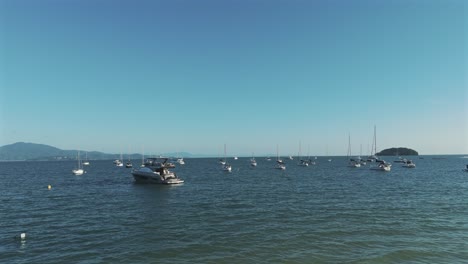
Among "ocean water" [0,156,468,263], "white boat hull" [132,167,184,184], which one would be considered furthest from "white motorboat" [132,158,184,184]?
"ocean water" [0,156,468,263]

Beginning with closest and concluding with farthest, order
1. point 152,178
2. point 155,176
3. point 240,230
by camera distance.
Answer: point 240,230
point 155,176
point 152,178

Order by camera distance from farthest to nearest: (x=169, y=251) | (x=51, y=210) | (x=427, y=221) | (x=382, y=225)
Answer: (x=51, y=210)
(x=427, y=221)
(x=382, y=225)
(x=169, y=251)

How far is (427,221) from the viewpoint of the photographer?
94.7 feet

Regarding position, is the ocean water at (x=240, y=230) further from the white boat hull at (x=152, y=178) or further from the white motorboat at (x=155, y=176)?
the white motorboat at (x=155, y=176)

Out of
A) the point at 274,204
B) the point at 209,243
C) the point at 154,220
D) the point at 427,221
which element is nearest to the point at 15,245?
the point at 154,220

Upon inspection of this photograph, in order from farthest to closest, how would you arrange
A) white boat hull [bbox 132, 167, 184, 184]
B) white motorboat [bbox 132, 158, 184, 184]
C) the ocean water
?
white motorboat [bbox 132, 158, 184, 184]
white boat hull [bbox 132, 167, 184, 184]
the ocean water

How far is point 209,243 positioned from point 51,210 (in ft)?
80.7

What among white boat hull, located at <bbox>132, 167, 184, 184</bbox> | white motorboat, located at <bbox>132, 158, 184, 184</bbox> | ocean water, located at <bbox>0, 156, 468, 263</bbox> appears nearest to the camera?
ocean water, located at <bbox>0, 156, 468, 263</bbox>

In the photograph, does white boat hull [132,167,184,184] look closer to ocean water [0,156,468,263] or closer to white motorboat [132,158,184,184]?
white motorboat [132,158,184,184]

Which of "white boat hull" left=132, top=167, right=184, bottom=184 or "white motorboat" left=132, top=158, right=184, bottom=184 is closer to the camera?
"white boat hull" left=132, top=167, right=184, bottom=184

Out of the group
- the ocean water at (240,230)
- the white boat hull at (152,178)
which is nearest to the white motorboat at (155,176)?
the white boat hull at (152,178)

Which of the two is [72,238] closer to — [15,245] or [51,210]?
[15,245]

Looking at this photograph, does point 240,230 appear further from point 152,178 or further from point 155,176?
point 152,178

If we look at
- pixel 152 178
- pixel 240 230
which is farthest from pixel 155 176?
pixel 240 230
